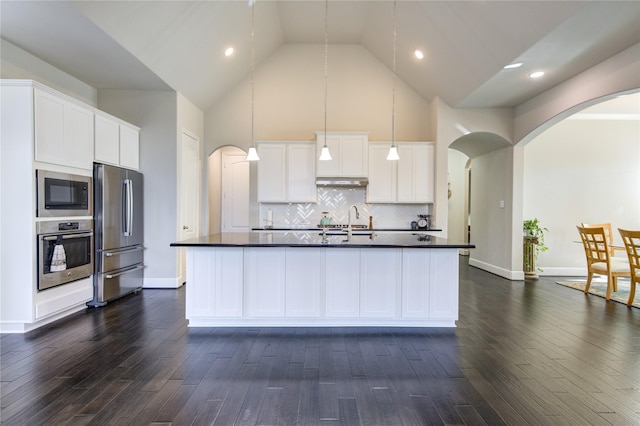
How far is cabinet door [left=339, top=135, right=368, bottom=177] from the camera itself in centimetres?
577

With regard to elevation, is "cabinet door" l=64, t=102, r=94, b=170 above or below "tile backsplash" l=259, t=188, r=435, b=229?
Result: above

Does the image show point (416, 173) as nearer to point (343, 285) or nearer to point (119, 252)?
point (343, 285)

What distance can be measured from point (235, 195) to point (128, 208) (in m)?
3.26

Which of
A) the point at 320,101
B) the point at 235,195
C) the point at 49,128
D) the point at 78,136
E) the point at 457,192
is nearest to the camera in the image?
the point at 49,128

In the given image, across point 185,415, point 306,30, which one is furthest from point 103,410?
point 306,30

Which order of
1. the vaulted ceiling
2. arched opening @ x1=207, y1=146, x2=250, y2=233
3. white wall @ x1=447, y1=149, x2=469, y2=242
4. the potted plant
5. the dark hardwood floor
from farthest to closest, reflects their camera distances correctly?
white wall @ x1=447, y1=149, x2=469, y2=242, arched opening @ x1=207, y1=146, x2=250, y2=233, the potted plant, the vaulted ceiling, the dark hardwood floor

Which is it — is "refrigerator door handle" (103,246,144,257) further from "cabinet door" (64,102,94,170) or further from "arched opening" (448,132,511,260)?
"arched opening" (448,132,511,260)

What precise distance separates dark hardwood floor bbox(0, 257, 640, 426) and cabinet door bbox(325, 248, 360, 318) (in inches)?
9.0

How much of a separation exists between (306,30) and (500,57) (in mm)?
3485

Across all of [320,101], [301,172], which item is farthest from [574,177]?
[301,172]

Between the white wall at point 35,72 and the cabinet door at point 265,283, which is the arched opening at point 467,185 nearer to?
the cabinet door at point 265,283

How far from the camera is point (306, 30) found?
5.84m

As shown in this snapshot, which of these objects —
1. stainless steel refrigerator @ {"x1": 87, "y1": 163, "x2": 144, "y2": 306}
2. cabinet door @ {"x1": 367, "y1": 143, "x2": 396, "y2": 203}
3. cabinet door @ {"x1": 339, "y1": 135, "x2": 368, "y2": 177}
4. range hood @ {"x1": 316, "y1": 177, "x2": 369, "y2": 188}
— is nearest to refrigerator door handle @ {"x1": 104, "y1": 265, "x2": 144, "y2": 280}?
stainless steel refrigerator @ {"x1": 87, "y1": 163, "x2": 144, "y2": 306}

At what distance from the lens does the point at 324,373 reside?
2.42 m
